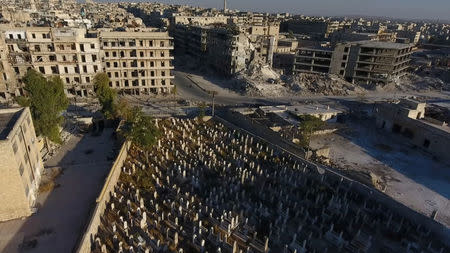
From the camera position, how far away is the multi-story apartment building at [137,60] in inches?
2169

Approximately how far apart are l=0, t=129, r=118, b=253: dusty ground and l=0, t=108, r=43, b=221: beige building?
101cm

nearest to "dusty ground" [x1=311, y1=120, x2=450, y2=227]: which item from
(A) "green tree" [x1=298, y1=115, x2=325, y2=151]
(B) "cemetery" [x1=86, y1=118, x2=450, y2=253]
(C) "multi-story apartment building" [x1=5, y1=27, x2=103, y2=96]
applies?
(A) "green tree" [x1=298, y1=115, x2=325, y2=151]

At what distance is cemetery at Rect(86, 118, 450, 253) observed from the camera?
23.0 metres

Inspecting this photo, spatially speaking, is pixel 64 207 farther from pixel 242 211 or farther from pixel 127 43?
pixel 127 43

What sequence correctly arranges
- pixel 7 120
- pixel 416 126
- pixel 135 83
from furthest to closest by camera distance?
pixel 135 83 → pixel 416 126 → pixel 7 120

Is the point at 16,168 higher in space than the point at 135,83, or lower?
higher

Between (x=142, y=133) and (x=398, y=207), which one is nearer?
(x=398, y=207)

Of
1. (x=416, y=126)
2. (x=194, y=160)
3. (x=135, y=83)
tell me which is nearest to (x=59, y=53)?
(x=135, y=83)

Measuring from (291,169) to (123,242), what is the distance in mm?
18884

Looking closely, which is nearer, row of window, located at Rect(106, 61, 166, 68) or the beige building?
the beige building

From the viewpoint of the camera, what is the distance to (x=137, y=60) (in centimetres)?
5738

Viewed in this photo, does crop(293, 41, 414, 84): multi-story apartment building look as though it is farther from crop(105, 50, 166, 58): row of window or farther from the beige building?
the beige building

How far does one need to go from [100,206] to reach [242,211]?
39.0 feet

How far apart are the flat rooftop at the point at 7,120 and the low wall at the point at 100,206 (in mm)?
8753
